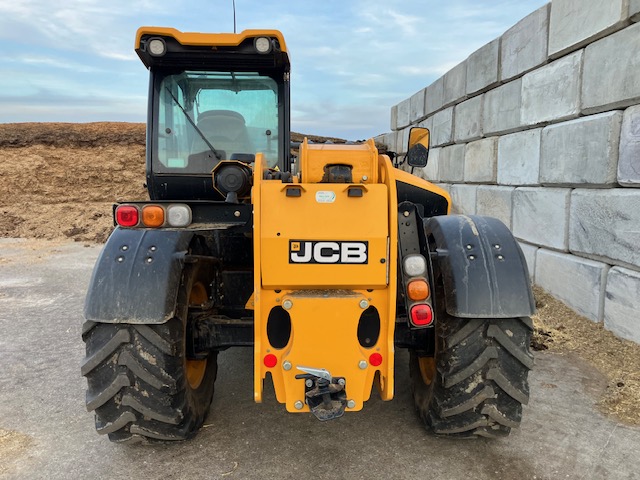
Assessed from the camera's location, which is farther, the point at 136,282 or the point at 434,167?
the point at 434,167

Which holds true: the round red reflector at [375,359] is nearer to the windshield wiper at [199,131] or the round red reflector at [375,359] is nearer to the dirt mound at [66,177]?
the windshield wiper at [199,131]

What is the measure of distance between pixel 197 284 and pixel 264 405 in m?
0.94

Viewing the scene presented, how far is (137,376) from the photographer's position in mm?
2668

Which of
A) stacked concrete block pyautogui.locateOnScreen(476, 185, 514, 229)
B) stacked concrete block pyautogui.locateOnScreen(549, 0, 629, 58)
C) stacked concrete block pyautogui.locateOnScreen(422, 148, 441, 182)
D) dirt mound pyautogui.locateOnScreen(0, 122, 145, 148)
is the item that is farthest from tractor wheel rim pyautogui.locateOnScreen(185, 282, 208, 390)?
dirt mound pyautogui.locateOnScreen(0, 122, 145, 148)

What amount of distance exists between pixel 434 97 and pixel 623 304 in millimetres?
6360

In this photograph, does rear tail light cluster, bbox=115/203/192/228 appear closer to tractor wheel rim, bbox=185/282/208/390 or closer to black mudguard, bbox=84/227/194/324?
black mudguard, bbox=84/227/194/324

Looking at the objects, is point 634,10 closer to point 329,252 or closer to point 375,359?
point 329,252

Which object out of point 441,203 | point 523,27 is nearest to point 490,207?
point 523,27

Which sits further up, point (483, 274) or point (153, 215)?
point (153, 215)

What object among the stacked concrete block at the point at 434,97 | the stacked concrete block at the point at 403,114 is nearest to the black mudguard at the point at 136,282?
the stacked concrete block at the point at 434,97

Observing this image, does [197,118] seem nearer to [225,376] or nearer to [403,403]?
[225,376]

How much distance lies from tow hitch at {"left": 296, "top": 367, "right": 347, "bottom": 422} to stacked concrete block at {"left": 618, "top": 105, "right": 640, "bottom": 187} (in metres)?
3.21

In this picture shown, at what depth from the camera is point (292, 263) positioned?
2.41 m

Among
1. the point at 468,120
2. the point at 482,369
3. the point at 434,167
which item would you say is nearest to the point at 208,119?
the point at 482,369
